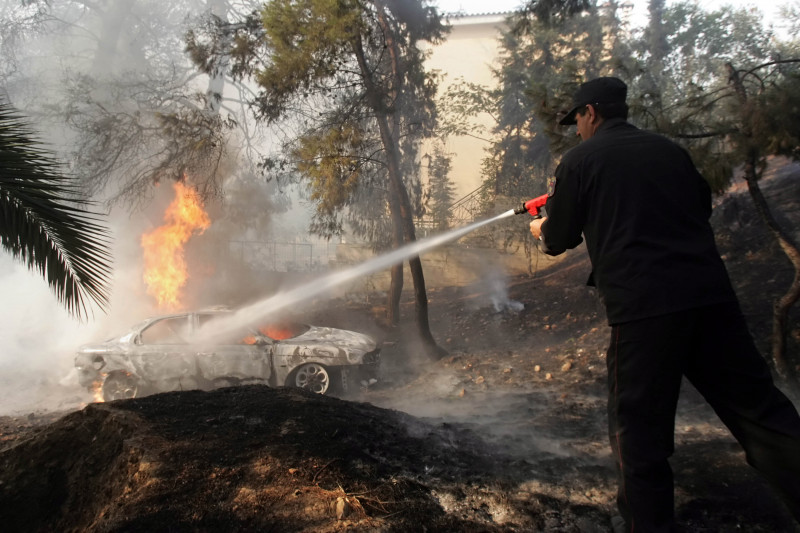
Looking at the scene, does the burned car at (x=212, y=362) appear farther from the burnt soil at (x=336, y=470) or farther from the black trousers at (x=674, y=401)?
the black trousers at (x=674, y=401)

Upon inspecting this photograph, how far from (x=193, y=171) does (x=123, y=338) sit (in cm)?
411

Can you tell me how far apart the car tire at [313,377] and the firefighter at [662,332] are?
21.3 feet

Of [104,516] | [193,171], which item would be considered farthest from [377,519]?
[193,171]

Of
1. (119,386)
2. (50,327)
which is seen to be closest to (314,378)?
(119,386)

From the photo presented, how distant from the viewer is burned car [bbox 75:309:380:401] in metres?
8.29

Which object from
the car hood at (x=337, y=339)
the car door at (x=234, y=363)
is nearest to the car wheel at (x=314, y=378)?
the car hood at (x=337, y=339)

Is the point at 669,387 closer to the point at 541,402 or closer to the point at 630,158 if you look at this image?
the point at 630,158

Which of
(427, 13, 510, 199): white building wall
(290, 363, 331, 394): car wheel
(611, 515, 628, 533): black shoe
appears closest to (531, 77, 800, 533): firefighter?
(611, 515, 628, 533): black shoe

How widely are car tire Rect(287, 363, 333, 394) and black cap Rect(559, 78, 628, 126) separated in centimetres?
660

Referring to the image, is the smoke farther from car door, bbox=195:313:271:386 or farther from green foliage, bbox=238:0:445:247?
green foliage, bbox=238:0:445:247

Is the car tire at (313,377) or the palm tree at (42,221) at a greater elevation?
the palm tree at (42,221)

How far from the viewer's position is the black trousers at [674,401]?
212 centimetres

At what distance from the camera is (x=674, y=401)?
217cm

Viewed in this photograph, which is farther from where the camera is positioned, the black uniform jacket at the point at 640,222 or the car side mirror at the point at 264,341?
the car side mirror at the point at 264,341
